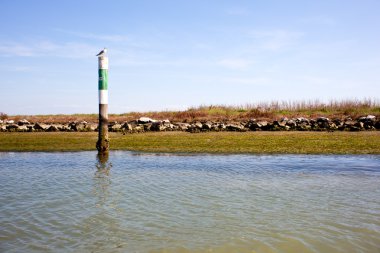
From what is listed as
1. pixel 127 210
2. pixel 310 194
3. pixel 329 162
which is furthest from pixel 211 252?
pixel 329 162

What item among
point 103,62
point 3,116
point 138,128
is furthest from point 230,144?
point 3,116

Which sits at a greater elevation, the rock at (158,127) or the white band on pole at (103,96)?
the white band on pole at (103,96)

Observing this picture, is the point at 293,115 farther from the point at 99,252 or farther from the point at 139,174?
the point at 99,252

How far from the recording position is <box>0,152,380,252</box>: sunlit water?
5527 millimetres

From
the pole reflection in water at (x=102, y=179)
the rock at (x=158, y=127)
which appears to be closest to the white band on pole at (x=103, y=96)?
the pole reflection in water at (x=102, y=179)

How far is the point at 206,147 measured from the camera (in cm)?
1834

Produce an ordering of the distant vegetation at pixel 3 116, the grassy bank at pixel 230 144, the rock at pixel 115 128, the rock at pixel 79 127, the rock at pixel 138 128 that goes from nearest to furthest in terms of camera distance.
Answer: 1. the grassy bank at pixel 230 144
2. the rock at pixel 138 128
3. the rock at pixel 115 128
4. the rock at pixel 79 127
5. the distant vegetation at pixel 3 116

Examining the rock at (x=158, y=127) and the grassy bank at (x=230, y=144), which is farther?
the rock at (x=158, y=127)

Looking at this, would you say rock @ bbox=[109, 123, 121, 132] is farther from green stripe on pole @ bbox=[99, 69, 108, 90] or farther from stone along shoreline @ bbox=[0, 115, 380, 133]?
green stripe on pole @ bbox=[99, 69, 108, 90]

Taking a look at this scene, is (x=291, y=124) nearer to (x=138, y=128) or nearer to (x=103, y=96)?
(x=138, y=128)

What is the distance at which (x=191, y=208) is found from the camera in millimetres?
7355

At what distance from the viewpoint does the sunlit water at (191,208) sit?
18.1 feet

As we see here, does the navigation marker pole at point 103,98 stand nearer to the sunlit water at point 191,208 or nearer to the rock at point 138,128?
the sunlit water at point 191,208

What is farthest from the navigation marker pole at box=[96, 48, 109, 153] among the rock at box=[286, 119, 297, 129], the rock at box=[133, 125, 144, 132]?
the rock at box=[286, 119, 297, 129]
